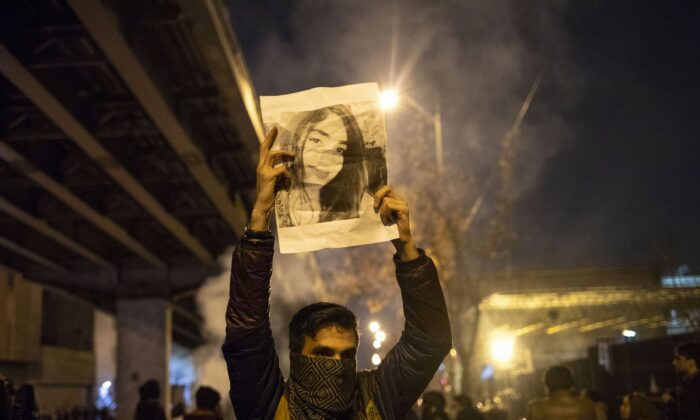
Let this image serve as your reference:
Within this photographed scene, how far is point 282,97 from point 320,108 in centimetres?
16

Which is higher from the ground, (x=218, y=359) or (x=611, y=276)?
(x=611, y=276)

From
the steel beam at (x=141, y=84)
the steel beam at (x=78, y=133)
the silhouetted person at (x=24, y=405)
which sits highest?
the steel beam at (x=141, y=84)

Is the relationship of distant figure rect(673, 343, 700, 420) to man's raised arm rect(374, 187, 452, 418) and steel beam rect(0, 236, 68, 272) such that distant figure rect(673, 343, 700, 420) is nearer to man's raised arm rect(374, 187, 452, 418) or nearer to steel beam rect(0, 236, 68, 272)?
man's raised arm rect(374, 187, 452, 418)

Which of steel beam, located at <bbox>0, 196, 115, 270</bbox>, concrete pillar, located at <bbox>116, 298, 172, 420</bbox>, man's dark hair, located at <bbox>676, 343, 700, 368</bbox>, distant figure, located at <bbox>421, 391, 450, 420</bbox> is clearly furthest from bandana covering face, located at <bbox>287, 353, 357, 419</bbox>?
concrete pillar, located at <bbox>116, 298, 172, 420</bbox>

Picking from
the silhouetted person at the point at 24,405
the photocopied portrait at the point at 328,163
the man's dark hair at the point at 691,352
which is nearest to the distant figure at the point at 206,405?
the silhouetted person at the point at 24,405

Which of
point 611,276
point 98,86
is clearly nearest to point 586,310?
point 98,86

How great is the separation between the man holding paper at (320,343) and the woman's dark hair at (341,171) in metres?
0.09

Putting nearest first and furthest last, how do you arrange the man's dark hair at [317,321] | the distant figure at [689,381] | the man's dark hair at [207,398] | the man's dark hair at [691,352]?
1. the man's dark hair at [317,321]
2. the distant figure at [689,381]
3. the man's dark hair at [691,352]
4. the man's dark hair at [207,398]

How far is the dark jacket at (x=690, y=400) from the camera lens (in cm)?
652

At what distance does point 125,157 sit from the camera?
53.6 ft

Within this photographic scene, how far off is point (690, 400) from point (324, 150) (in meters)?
5.11

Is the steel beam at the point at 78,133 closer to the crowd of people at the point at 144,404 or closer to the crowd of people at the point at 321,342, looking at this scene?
the crowd of people at the point at 144,404

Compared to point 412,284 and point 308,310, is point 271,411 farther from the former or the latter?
point 412,284

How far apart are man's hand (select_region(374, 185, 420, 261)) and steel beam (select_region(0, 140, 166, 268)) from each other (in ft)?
40.9
